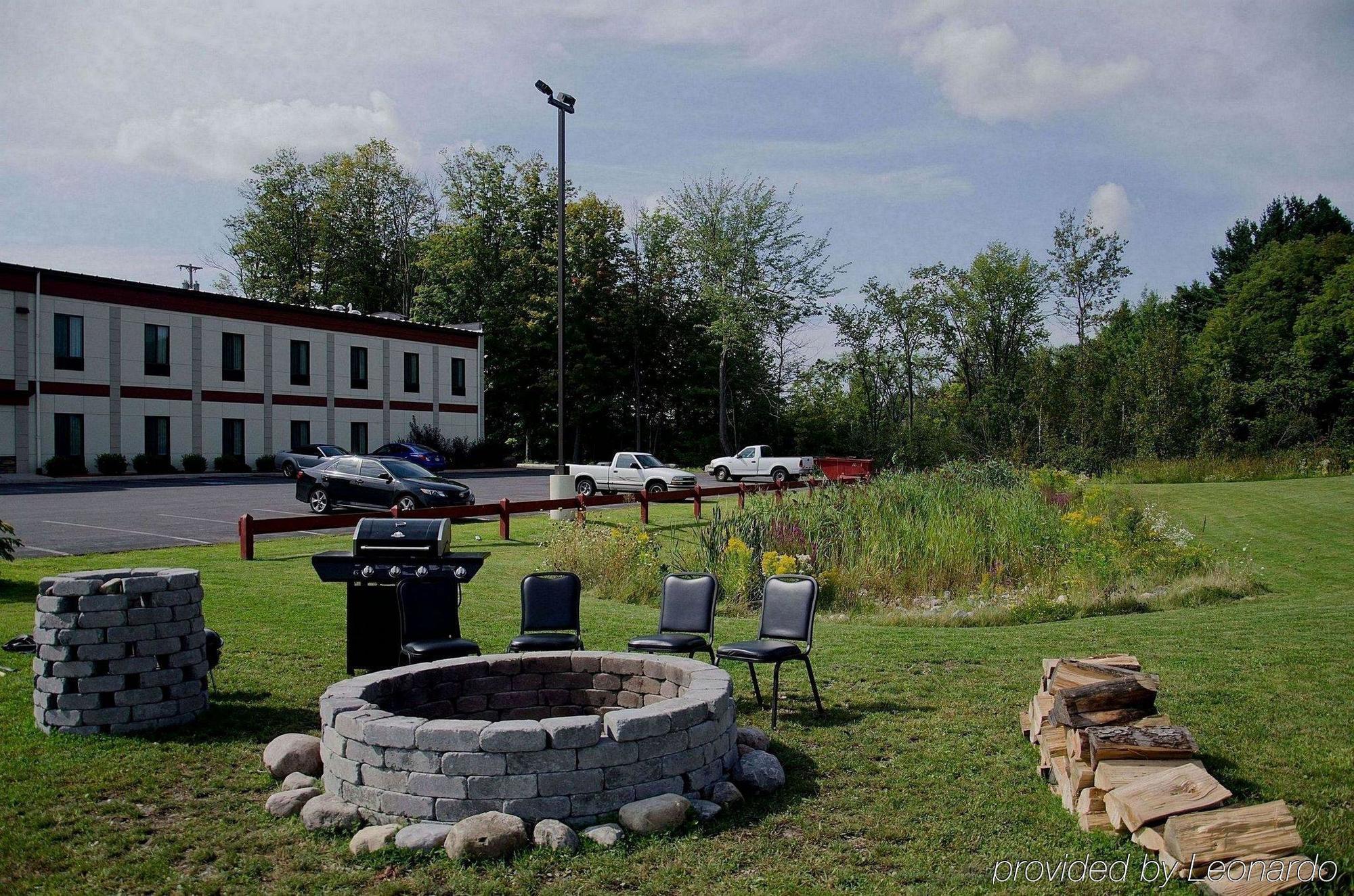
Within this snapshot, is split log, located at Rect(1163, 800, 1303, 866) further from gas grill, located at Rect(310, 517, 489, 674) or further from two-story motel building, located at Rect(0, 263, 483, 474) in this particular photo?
two-story motel building, located at Rect(0, 263, 483, 474)

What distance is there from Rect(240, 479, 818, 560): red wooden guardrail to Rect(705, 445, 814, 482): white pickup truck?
298 inches

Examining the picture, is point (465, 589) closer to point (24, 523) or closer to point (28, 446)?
point (24, 523)

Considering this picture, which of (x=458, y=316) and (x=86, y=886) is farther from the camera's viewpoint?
(x=458, y=316)

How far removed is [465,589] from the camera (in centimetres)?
1336

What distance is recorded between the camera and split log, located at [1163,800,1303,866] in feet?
13.6

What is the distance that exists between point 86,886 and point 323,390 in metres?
39.0

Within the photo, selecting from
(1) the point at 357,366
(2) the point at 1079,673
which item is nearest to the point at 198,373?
(1) the point at 357,366

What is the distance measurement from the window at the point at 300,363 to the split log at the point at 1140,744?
39.6 meters

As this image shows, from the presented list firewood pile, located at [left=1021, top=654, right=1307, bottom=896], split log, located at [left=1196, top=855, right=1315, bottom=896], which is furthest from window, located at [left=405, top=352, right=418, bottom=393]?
split log, located at [left=1196, top=855, right=1315, bottom=896]

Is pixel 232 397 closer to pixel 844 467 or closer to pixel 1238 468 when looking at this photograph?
pixel 844 467

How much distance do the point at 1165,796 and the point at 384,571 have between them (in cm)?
586

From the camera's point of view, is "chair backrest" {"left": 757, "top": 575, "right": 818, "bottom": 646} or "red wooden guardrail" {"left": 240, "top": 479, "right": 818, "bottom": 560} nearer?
"chair backrest" {"left": 757, "top": 575, "right": 818, "bottom": 646}

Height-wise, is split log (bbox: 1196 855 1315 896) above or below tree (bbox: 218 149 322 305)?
below

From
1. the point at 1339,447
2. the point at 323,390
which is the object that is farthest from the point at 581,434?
the point at 1339,447
